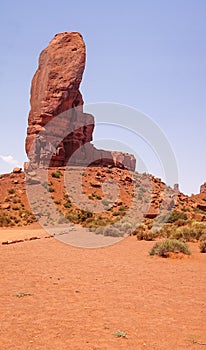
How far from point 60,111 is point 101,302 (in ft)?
155

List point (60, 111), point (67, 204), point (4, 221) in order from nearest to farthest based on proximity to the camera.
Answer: point (4, 221) < point (67, 204) < point (60, 111)

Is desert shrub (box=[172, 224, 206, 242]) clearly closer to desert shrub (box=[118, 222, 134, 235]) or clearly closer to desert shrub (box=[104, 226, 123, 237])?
desert shrub (box=[104, 226, 123, 237])

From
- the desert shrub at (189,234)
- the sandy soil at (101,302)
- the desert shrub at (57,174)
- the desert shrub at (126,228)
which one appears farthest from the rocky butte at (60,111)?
the sandy soil at (101,302)

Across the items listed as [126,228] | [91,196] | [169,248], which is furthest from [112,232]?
[91,196]

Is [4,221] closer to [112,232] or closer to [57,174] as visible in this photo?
[112,232]

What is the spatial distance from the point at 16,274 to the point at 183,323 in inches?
255

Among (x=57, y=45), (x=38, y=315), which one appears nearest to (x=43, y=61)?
(x=57, y=45)

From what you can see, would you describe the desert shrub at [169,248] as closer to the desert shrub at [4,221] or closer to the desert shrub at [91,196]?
the desert shrub at [4,221]

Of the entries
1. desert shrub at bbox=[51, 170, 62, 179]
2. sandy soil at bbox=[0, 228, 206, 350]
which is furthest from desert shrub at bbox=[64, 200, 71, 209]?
sandy soil at bbox=[0, 228, 206, 350]

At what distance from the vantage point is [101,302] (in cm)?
850

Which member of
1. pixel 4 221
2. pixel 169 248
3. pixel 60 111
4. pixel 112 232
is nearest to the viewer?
pixel 169 248

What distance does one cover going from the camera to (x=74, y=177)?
5212 cm

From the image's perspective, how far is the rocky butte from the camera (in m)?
51.9

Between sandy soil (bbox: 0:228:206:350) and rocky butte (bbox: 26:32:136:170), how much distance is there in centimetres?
3679
